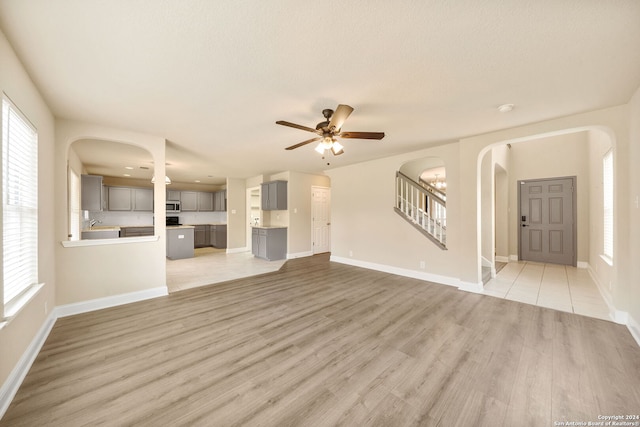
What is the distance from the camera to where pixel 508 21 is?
1487mm

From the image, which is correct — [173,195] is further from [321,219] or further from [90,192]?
[321,219]

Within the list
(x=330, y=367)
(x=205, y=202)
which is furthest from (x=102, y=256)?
(x=205, y=202)

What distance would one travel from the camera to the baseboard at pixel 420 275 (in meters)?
3.86

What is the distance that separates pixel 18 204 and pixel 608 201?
7.03 meters

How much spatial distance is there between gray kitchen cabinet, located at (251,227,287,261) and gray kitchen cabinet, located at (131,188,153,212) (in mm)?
4062

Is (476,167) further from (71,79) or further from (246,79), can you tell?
(71,79)

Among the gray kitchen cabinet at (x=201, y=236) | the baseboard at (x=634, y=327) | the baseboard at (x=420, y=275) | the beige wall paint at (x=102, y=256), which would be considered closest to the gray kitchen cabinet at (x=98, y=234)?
the beige wall paint at (x=102, y=256)

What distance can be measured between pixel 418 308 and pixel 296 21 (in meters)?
3.31

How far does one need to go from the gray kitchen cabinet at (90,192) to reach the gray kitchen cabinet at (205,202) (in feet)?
14.7

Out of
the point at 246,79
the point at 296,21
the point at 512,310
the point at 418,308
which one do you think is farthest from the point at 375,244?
the point at 296,21

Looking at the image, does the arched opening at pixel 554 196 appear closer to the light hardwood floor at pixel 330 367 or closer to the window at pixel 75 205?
the light hardwood floor at pixel 330 367

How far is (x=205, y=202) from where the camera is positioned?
9.39m

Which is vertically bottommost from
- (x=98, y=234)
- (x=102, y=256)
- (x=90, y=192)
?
(x=102, y=256)

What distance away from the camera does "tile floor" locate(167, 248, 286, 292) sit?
14.7 ft
